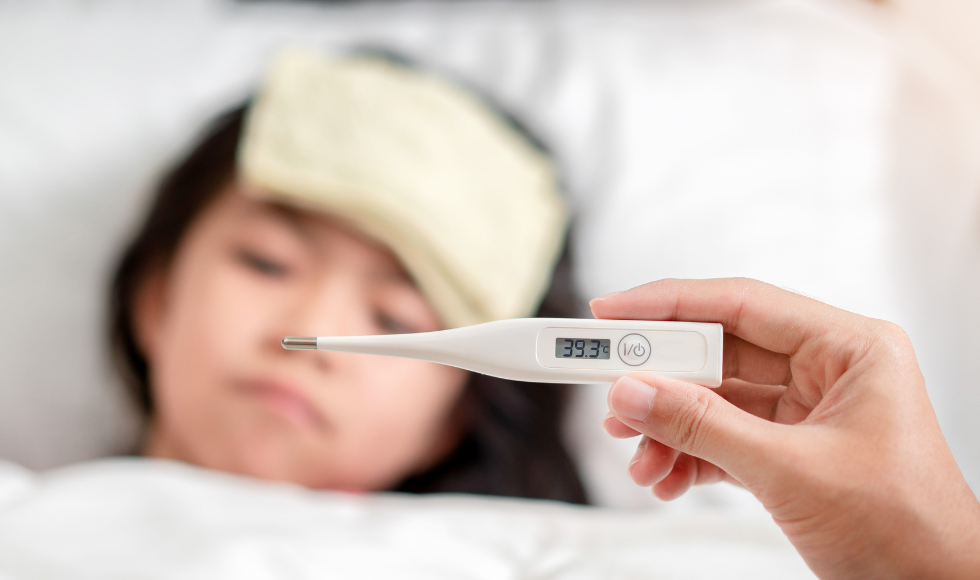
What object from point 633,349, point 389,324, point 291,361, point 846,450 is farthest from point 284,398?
point 846,450

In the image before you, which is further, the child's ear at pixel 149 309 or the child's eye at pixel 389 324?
the child's ear at pixel 149 309

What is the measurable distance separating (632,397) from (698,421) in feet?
0.13

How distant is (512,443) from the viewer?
964 mm

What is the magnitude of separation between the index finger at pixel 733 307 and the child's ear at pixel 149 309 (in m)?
0.78

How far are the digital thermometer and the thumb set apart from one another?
0.07 ft

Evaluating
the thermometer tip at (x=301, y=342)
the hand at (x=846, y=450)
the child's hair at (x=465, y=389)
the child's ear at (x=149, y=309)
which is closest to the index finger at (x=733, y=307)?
the hand at (x=846, y=450)

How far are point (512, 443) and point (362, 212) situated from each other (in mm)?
399

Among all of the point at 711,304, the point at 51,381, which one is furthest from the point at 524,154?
the point at 51,381

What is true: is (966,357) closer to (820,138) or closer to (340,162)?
(820,138)

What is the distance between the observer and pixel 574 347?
16.7 inches

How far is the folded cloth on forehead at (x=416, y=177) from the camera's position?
0.80 m

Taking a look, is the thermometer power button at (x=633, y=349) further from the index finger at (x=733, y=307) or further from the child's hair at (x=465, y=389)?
the child's hair at (x=465, y=389)

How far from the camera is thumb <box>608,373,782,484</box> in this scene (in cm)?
37

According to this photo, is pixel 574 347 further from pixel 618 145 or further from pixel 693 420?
pixel 618 145
